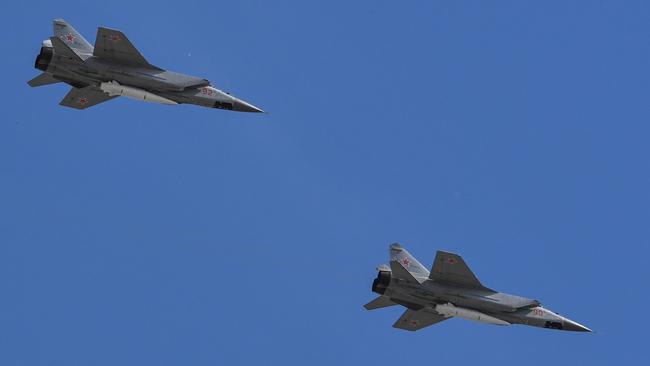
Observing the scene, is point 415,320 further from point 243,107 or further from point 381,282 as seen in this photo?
point 243,107

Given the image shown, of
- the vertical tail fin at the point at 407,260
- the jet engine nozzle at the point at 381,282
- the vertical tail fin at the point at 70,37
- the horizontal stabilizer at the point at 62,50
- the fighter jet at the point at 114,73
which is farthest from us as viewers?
the vertical tail fin at the point at 70,37

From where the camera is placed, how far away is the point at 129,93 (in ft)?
234

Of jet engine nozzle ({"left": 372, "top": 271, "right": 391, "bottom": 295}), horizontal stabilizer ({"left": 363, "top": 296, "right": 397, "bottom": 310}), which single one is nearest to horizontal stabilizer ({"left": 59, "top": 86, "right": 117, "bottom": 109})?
jet engine nozzle ({"left": 372, "top": 271, "right": 391, "bottom": 295})

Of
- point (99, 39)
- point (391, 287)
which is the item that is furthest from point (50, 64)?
point (391, 287)

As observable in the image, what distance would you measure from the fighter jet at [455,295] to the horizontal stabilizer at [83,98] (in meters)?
14.7

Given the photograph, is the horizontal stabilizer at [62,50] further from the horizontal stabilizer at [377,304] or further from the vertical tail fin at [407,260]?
the horizontal stabilizer at [377,304]

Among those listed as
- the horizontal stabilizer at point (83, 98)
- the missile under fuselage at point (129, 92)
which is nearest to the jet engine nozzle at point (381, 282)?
the missile under fuselage at point (129, 92)

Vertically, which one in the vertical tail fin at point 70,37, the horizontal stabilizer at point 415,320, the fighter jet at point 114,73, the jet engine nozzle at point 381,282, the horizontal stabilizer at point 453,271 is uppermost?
the vertical tail fin at point 70,37

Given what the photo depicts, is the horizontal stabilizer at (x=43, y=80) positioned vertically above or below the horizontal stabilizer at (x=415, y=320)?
above

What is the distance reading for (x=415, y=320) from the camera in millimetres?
73125

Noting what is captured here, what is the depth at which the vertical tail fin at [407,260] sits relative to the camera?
71875 mm

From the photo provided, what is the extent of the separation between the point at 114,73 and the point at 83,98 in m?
3.43

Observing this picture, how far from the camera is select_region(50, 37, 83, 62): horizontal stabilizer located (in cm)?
7044

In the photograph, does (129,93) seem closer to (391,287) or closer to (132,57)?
(132,57)
